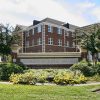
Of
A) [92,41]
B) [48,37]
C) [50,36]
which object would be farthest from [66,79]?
[50,36]

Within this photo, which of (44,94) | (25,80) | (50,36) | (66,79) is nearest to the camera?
(44,94)

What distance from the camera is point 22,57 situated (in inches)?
1427

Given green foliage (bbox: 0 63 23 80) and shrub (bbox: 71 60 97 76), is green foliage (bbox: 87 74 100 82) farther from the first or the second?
green foliage (bbox: 0 63 23 80)

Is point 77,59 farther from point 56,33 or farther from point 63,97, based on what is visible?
point 56,33

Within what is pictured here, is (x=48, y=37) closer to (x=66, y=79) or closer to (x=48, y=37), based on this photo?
(x=48, y=37)

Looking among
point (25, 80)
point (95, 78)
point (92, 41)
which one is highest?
point (92, 41)

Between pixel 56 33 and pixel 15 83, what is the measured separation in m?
49.8

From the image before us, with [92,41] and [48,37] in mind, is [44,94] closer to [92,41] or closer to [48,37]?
[92,41]

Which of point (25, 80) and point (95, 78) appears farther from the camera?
point (95, 78)

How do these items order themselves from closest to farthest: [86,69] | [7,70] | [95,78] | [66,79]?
[66,79], [7,70], [95,78], [86,69]

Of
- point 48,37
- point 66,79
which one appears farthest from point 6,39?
point 48,37

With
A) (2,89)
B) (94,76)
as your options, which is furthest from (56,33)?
(2,89)

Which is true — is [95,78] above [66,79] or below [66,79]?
below

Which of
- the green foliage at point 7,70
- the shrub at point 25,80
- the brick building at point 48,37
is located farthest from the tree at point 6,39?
the brick building at point 48,37
